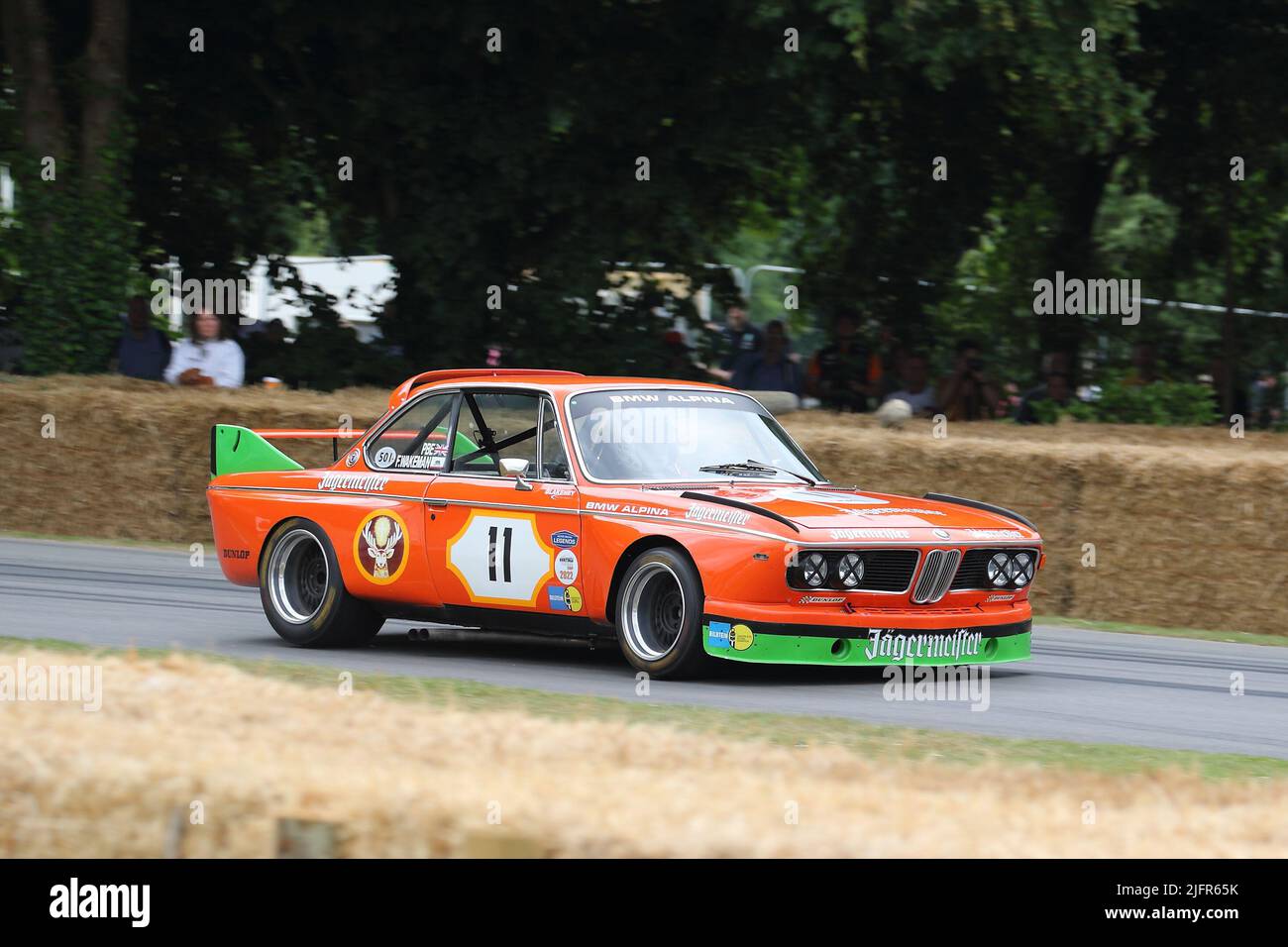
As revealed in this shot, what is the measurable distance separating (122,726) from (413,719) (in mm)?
929

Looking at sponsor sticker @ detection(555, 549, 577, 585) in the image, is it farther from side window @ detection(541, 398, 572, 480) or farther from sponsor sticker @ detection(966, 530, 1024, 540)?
sponsor sticker @ detection(966, 530, 1024, 540)

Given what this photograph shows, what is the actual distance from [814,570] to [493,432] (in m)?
2.14

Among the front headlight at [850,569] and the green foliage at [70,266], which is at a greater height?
the green foliage at [70,266]

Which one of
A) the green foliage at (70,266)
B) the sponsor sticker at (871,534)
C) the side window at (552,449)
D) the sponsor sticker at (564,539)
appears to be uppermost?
the green foliage at (70,266)

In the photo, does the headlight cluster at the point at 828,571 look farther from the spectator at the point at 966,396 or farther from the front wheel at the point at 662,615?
the spectator at the point at 966,396

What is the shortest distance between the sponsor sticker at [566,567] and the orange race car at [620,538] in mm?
10

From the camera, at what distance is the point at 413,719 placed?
5.82 meters

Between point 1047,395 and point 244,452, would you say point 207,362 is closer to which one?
point 244,452

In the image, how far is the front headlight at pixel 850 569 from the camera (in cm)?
852

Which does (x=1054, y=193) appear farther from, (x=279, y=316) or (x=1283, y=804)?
(x=1283, y=804)

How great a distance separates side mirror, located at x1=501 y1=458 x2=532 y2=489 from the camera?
9.30m

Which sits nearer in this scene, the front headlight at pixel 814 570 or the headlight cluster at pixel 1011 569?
the front headlight at pixel 814 570

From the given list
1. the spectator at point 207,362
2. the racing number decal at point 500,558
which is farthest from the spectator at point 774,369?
the racing number decal at point 500,558
